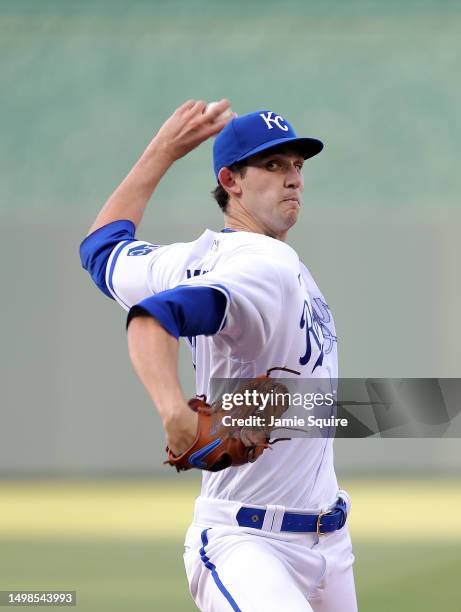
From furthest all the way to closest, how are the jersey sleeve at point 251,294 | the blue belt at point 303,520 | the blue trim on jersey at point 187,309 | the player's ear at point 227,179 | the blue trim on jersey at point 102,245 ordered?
the blue trim on jersey at point 102,245
the player's ear at point 227,179
the blue belt at point 303,520
the jersey sleeve at point 251,294
the blue trim on jersey at point 187,309

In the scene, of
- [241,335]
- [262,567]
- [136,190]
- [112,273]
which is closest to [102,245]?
[112,273]

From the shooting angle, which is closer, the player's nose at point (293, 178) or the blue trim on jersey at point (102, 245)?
the player's nose at point (293, 178)

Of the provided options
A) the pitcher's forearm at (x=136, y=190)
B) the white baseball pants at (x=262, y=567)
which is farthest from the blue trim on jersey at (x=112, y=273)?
the white baseball pants at (x=262, y=567)

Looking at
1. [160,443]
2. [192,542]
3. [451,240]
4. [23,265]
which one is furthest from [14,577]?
[451,240]

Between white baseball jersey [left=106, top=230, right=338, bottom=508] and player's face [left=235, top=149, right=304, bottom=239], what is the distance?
173mm

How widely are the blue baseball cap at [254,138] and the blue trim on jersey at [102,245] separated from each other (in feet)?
1.23

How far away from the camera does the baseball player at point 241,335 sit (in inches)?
87.1

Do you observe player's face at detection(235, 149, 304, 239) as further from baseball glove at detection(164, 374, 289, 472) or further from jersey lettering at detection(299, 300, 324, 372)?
baseball glove at detection(164, 374, 289, 472)

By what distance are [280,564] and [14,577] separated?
4.06 m

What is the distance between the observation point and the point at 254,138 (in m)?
2.94

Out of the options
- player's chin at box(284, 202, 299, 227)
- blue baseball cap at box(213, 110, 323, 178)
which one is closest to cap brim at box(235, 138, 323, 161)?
blue baseball cap at box(213, 110, 323, 178)

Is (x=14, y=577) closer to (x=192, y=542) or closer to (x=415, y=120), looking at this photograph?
(x=192, y=542)

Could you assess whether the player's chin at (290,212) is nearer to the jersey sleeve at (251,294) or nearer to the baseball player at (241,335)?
the baseball player at (241,335)

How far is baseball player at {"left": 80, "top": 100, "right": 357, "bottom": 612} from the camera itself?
7.26ft
